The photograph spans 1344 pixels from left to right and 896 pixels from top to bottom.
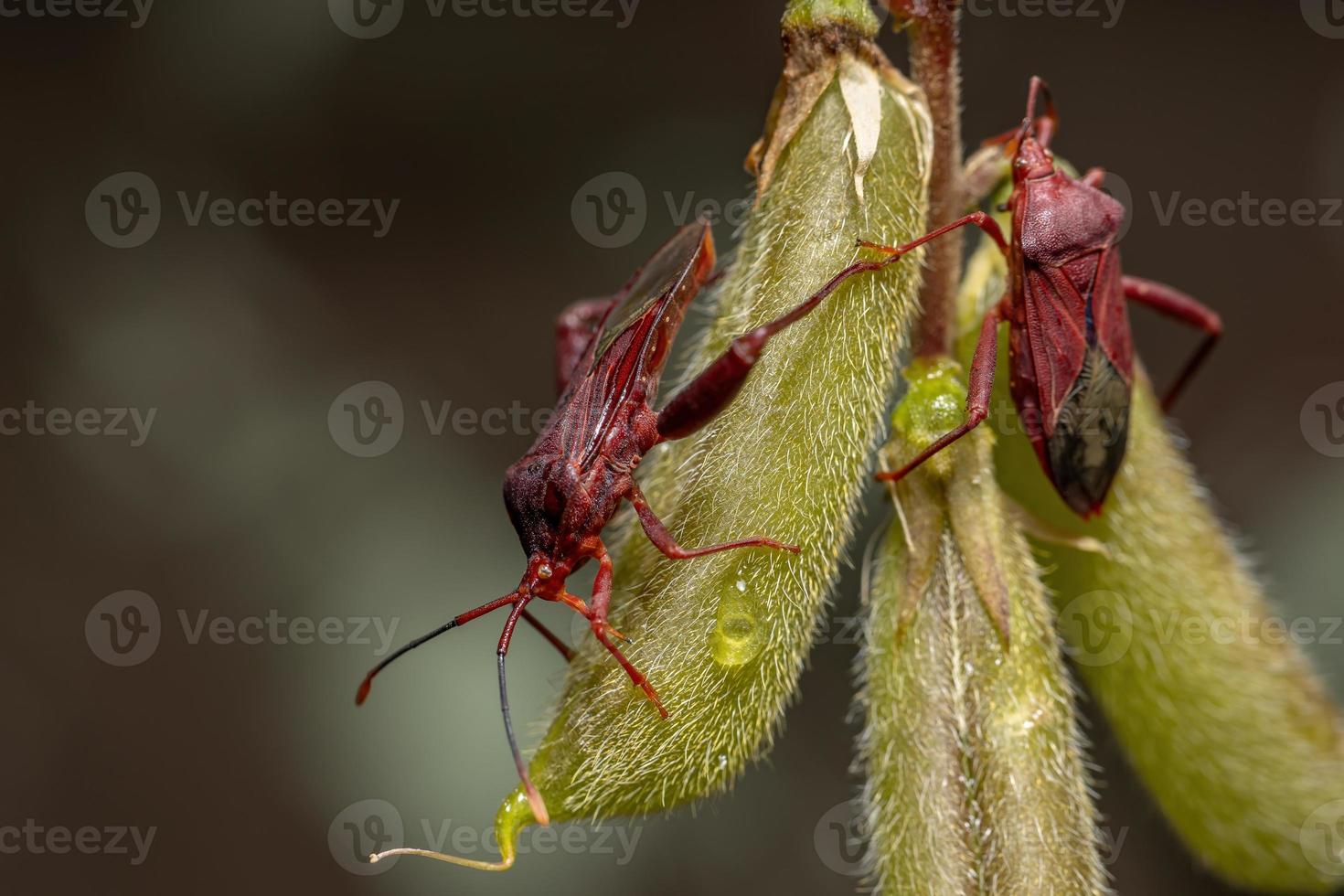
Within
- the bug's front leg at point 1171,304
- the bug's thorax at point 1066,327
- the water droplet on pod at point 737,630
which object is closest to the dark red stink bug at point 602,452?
the water droplet on pod at point 737,630

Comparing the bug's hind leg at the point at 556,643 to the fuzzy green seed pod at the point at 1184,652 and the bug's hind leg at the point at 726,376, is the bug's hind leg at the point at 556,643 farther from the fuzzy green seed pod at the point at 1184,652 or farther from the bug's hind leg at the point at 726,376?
the fuzzy green seed pod at the point at 1184,652

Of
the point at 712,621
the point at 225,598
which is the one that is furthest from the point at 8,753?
the point at 712,621

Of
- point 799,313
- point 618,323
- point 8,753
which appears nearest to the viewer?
point 799,313

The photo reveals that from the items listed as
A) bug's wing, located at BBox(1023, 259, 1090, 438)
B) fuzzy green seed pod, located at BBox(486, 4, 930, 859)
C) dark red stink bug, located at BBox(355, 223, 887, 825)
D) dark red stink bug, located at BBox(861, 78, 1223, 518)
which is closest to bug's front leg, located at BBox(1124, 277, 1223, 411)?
dark red stink bug, located at BBox(861, 78, 1223, 518)

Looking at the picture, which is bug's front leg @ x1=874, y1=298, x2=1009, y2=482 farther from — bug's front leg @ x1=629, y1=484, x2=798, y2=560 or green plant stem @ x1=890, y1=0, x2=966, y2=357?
bug's front leg @ x1=629, y1=484, x2=798, y2=560

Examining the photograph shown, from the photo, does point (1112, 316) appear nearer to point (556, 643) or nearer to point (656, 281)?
point (656, 281)

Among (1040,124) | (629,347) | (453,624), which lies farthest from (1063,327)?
(453,624)

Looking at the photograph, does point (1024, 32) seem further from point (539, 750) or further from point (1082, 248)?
point (539, 750)
